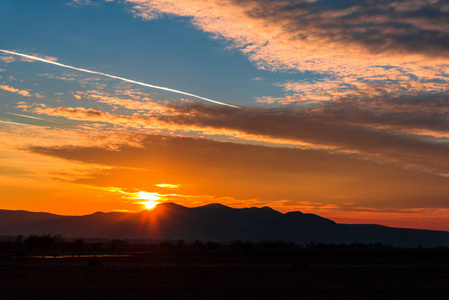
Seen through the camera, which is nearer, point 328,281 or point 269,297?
point 269,297

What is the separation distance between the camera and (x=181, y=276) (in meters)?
41.2

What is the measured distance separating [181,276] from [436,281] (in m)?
21.0

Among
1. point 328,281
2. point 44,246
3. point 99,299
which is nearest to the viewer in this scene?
point 99,299

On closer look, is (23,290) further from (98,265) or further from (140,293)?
(98,265)

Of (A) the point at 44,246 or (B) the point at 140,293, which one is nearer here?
(B) the point at 140,293

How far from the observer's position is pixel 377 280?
40.3m

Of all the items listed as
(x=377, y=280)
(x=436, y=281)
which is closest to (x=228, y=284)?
(x=377, y=280)

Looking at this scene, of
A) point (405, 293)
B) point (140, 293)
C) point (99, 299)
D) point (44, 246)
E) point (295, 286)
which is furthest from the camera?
point (44, 246)

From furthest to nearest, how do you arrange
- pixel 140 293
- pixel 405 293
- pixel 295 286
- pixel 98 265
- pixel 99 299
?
1. pixel 98 265
2. pixel 295 286
3. pixel 405 293
4. pixel 140 293
5. pixel 99 299

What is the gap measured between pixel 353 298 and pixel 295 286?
651 cm

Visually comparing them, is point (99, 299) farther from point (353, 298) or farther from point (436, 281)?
point (436, 281)

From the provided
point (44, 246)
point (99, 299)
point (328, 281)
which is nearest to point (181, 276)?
point (328, 281)

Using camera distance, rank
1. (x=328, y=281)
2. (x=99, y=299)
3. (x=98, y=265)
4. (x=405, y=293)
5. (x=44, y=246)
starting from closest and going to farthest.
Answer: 1. (x=99, y=299)
2. (x=405, y=293)
3. (x=328, y=281)
4. (x=98, y=265)
5. (x=44, y=246)

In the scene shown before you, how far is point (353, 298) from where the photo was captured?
28.6m
